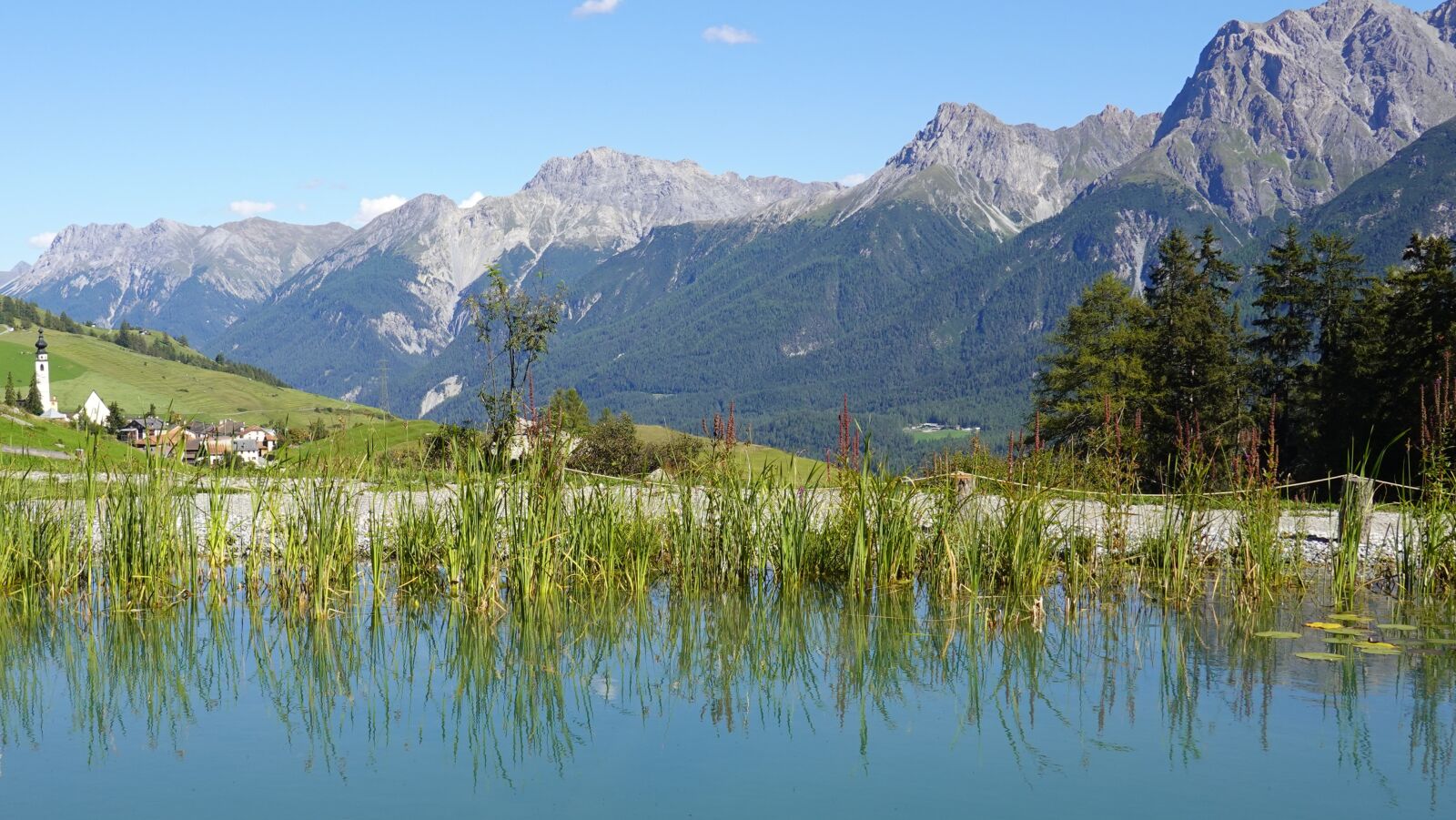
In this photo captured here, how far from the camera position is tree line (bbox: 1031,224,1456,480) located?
1827 inches

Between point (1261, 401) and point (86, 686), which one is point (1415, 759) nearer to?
point (86, 686)

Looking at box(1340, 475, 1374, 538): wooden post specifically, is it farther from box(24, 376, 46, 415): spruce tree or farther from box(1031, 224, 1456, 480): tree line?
box(24, 376, 46, 415): spruce tree

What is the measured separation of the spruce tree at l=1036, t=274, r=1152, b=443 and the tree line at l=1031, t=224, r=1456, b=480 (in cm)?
9

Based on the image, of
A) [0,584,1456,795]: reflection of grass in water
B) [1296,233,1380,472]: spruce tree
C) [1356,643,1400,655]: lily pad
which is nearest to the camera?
[0,584,1456,795]: reflection of grass in water

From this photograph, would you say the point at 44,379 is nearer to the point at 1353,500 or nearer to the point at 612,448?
the point at 612,448

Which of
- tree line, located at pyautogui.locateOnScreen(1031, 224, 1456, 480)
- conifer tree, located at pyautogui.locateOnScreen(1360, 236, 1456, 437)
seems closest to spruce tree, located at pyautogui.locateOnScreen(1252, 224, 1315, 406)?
tree line, located at pyautogui.locateOnScreen(1031, 224, 1456, 480)

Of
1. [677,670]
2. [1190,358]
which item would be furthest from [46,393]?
[677,670]

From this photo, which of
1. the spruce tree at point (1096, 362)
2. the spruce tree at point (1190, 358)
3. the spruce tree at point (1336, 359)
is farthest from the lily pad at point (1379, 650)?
the spruce tree at point (1190, 358)

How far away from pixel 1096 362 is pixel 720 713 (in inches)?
1899

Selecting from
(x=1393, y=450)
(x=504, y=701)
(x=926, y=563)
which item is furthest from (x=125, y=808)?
(x=1393, y=450)

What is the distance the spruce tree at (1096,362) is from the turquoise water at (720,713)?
34919 millimetres

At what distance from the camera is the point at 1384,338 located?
50.0m

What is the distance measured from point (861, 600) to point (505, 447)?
4580mm

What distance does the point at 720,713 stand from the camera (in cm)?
1162
